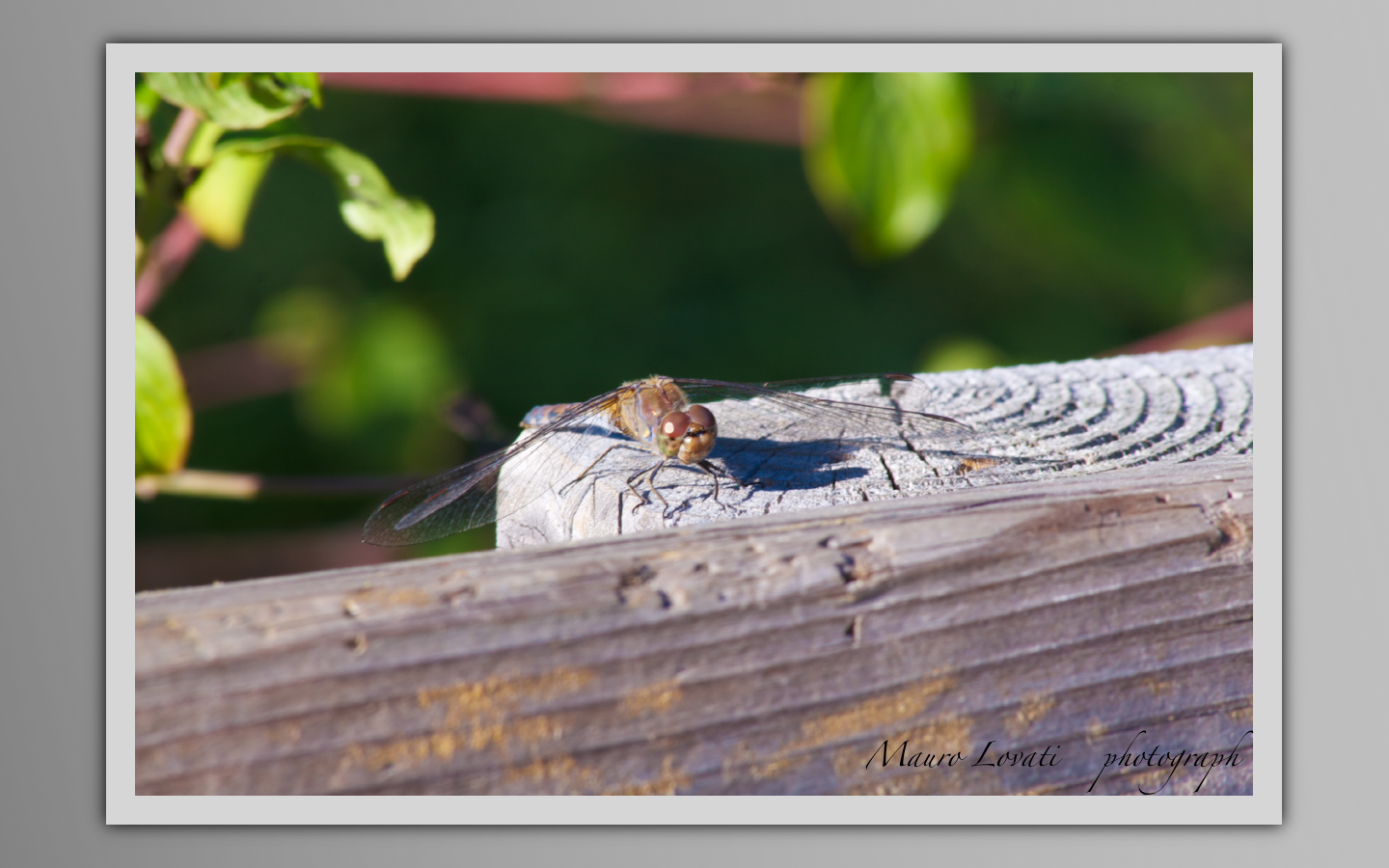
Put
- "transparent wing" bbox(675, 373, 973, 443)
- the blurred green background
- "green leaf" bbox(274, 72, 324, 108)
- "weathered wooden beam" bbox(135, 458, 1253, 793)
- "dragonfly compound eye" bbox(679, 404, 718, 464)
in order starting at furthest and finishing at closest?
1. the blurred green background
2. "green leaf" bbox(274, 72, 324, 108)
3. "dragonfly compound eye" bbox(679, 404, 718, 464)
4. "transparent wing" bbox(675, 373, 973, 443)
5. "weathered wooden beam" bbox(135, 458, 1253, 793)

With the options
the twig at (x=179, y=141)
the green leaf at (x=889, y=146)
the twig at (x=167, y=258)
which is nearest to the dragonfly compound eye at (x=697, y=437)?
the green leaf at (x=889, y=146)

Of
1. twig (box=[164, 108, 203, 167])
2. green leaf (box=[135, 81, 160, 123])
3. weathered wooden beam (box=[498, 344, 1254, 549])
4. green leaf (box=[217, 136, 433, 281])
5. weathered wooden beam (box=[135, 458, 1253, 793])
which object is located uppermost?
green leaf (box=[135, 81, 160, 123])

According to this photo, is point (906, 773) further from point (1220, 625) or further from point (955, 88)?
point (955, 88)

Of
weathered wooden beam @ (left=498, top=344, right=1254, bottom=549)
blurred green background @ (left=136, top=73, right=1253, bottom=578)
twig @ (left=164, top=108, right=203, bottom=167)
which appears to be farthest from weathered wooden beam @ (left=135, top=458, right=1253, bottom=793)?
blurred green background @ (left=136, top=73, right=1253, bottom=578)

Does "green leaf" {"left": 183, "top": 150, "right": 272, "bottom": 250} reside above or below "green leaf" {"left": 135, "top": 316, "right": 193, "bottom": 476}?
above

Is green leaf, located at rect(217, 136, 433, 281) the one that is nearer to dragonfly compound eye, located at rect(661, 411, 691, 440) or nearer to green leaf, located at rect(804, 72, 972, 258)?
dragonfly compound eye, located at rect(661, 411, 691, 440)

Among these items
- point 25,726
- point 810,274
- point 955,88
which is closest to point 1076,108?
point 955,88

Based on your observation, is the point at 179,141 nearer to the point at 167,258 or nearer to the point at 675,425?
the point at 167,258

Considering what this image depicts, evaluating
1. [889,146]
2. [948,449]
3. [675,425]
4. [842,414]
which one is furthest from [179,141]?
[948,449]
